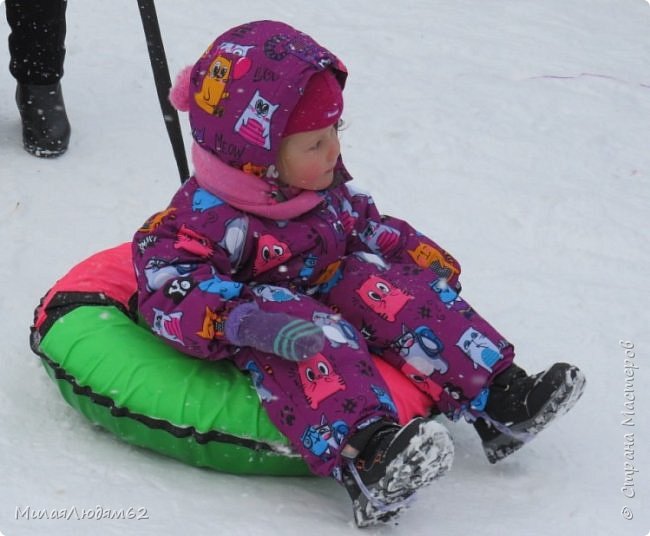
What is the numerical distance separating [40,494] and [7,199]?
1.84 meters

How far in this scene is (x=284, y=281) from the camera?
2.63m

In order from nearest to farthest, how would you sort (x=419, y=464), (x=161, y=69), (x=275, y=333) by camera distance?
(x=419, y=464), (x=275, y=333), (x=161, y=69)

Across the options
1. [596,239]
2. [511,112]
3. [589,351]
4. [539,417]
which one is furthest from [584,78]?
[539,417]

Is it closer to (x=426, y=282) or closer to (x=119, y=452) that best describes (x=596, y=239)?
(x=426, y=282)

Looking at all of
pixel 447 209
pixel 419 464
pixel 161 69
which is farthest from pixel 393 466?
pixel 447 209

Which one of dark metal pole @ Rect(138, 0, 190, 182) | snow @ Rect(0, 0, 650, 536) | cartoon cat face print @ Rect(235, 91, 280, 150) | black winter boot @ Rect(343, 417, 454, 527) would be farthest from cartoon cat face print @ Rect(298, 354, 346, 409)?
dark metal pole @ Rect(138, 0, 190, 182)

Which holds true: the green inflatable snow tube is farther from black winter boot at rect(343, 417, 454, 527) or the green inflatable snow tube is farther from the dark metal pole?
the dark metal pole

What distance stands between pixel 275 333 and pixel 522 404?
0.61m

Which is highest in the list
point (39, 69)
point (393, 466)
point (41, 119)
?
point (393, 466)

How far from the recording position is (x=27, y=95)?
4137 mm

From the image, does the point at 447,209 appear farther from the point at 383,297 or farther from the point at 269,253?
the point at 269,253

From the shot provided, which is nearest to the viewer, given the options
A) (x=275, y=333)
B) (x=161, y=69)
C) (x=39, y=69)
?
(x=275, y=333)

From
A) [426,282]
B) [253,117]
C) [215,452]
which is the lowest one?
[215,452]

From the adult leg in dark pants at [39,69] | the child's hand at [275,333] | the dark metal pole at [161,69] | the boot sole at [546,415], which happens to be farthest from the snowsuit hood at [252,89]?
the adult leg in dark pants at [39,69]
